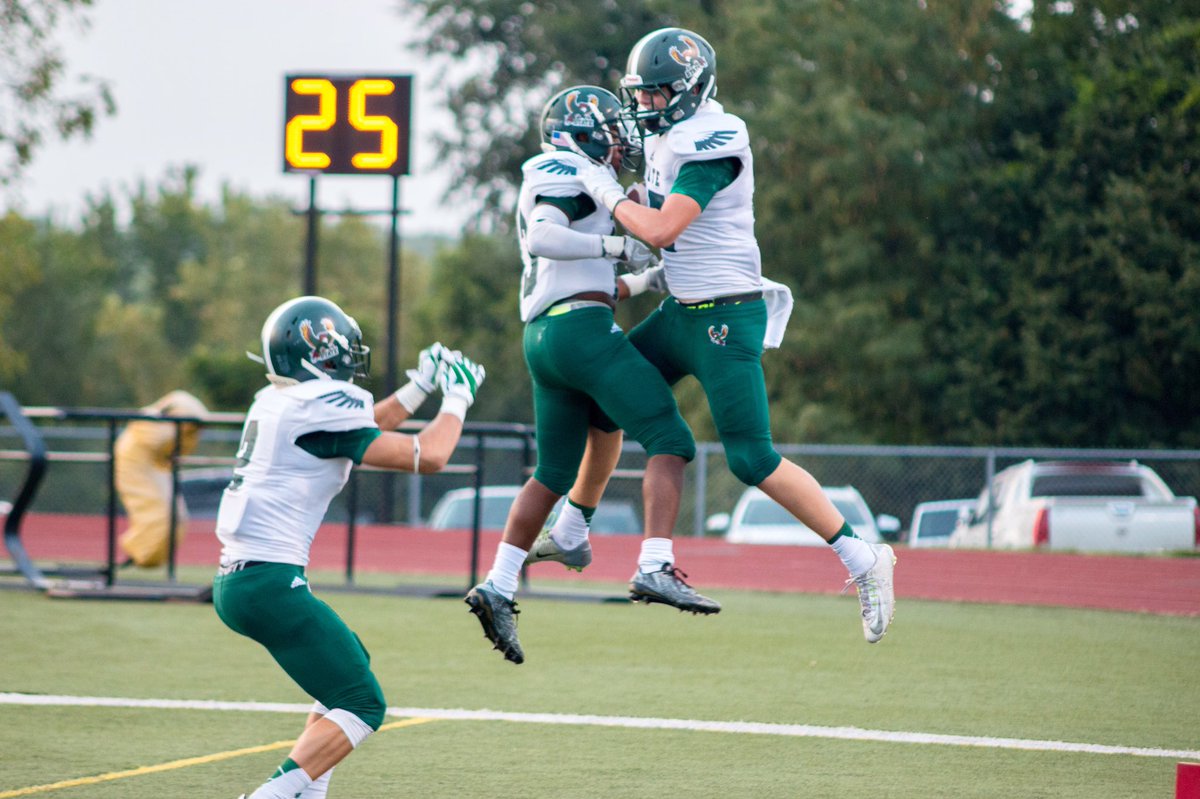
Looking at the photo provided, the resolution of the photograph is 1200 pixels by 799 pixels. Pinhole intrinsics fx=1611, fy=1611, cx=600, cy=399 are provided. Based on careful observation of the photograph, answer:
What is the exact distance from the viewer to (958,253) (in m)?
30.2

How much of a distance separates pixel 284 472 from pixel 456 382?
2.31 feet

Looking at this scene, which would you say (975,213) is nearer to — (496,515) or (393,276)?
(496,515)

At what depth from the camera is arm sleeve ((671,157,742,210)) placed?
6059 millimetres

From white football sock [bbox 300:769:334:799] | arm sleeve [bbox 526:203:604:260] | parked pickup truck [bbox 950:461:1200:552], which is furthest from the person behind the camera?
parked pickup truck [bbox 950:461:1200:552]

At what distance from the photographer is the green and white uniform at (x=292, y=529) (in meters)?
5.55

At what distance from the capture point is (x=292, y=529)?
5633mm

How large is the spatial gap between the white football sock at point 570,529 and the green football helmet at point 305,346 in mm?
1446

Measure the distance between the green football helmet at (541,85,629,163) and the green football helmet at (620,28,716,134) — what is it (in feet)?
0.50

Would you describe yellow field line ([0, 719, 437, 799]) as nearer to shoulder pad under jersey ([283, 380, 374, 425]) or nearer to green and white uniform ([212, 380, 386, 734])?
green and white uniform ([212, 380, 386, 734])

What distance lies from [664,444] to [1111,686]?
169 inches

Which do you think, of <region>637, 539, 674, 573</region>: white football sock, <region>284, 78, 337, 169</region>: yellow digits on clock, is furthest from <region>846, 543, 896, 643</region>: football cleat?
<region>284, 78, 337, 169</region>: yellow digits on clock

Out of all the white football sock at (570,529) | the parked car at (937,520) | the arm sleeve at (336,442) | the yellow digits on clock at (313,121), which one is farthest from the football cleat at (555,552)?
the parked car at (937,520)

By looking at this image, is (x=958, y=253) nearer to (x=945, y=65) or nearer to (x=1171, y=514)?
(x=945, y=65)

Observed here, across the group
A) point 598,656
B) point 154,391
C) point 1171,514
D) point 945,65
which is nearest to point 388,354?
point 598,656
